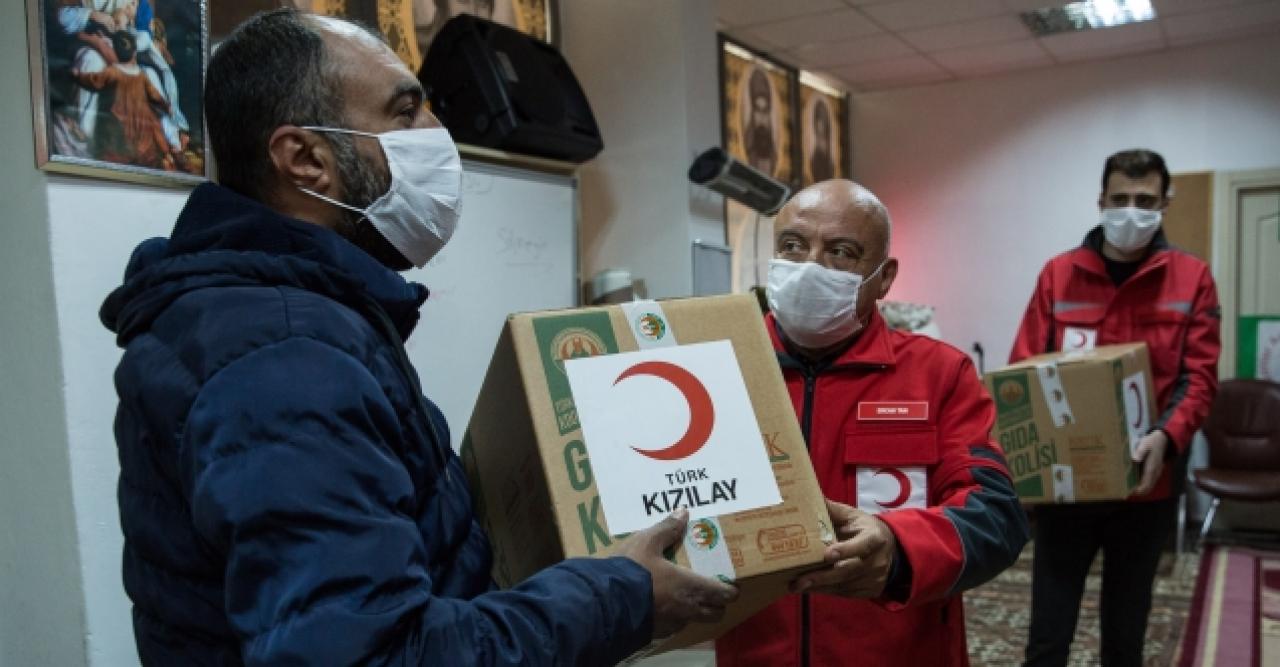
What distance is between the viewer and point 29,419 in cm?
189

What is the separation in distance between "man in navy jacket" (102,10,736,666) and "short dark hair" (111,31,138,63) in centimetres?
123

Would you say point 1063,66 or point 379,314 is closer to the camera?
point 379,314

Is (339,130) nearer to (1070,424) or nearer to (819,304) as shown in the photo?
(819,304)

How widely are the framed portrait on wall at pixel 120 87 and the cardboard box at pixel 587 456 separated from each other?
1.32 meters

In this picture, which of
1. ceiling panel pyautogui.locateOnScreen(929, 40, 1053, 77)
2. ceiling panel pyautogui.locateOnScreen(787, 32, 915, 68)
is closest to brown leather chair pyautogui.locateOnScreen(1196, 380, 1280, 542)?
ceiling panel pyautogui.locateOnScreen(929, 40, 1053, 77)

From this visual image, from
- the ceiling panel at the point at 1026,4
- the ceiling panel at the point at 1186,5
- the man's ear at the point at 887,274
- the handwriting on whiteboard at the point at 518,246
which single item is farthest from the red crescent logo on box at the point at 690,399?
the ceiling panel at the point at 1186,5

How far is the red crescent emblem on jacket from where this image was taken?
4.37 feet

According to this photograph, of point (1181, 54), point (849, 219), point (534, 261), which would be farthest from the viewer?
point (1181, 54)

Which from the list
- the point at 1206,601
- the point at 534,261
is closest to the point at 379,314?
the point at 534,261

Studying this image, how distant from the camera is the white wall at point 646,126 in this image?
12.0 ft

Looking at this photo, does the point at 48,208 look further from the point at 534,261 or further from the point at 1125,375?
the point at 1125,375

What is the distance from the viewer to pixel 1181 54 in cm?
534

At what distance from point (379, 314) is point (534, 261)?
230cm

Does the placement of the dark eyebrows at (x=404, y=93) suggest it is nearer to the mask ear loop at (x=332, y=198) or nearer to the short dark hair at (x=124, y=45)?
the mask ear loop at (x=332, y=198)
